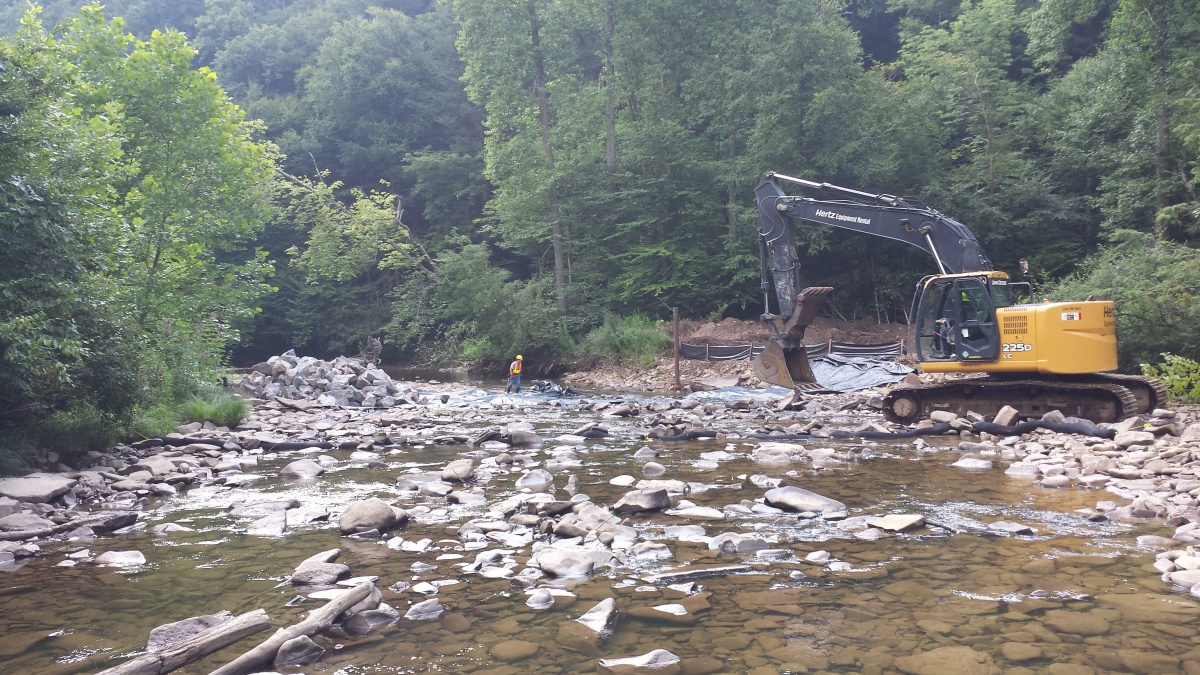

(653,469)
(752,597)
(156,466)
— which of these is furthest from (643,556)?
(156,466)

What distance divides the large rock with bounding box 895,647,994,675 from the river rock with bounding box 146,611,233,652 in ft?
11.6

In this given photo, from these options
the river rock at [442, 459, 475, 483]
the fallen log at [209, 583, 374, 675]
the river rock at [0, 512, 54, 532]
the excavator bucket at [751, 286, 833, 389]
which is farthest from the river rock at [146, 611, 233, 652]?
the excavator bucket at [751, 286, 833, 389]

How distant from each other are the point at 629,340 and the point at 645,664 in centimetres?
2398

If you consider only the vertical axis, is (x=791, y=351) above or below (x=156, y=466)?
above

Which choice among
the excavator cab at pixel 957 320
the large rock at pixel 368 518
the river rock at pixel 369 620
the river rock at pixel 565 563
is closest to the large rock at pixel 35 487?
the large rock at pixel 368 518

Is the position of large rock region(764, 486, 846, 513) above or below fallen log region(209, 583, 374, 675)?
below

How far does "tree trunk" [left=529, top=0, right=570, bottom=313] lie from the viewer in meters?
30.8

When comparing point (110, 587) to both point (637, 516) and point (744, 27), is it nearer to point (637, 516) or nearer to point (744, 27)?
point (637, 516)

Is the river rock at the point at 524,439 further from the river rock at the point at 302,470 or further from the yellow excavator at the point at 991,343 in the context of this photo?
the yellow excavator at the point at 991,343

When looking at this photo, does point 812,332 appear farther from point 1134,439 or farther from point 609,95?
point 1134,439

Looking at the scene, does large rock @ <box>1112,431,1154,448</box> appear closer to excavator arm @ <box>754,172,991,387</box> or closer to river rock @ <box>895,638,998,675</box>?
excavator arm @ <box>754,172,991,387</box>

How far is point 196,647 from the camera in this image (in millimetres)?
3732

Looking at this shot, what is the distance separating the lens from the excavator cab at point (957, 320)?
12.3 metres

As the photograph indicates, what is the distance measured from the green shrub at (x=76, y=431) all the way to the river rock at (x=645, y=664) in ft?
Answer: 27.9
